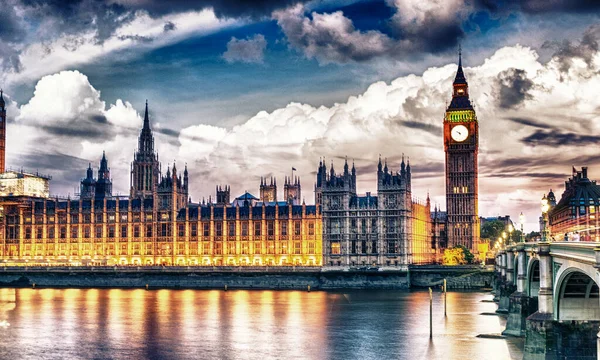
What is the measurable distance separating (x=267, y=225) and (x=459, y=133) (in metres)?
51.5

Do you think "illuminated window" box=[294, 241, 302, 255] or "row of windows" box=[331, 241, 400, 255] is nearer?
"row of windows" box=[331, 241, 400, 255]

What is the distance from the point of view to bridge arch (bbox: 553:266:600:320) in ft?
151

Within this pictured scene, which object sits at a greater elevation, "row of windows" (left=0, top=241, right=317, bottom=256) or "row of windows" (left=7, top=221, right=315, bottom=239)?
"row of windows" (left=7, top=221, right=315, bottom=239)

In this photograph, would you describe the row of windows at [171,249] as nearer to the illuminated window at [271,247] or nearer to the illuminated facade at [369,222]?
the illuminated window at [271,247]

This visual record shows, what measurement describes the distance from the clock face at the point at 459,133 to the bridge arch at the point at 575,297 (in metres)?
135

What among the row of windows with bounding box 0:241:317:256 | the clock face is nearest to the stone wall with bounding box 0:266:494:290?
the row of windows with bounding box 0:241:317:256

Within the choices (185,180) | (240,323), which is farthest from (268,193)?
(240,323)

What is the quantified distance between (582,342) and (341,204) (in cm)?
10606

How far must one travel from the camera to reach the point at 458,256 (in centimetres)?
16175

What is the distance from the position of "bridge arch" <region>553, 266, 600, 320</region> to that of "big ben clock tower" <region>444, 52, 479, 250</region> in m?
127

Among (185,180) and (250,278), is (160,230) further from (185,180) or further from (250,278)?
(250,278)

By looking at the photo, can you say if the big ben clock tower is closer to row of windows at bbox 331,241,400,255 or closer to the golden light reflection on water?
row of windows at bbox 331,241,400,255

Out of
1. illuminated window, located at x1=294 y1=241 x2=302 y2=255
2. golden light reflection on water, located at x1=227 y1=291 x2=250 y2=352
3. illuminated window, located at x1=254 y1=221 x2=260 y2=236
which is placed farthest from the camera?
illuminated window, located at x1=254 y1=221 x2=260 y2=236

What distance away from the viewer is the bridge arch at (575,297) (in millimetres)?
46156
